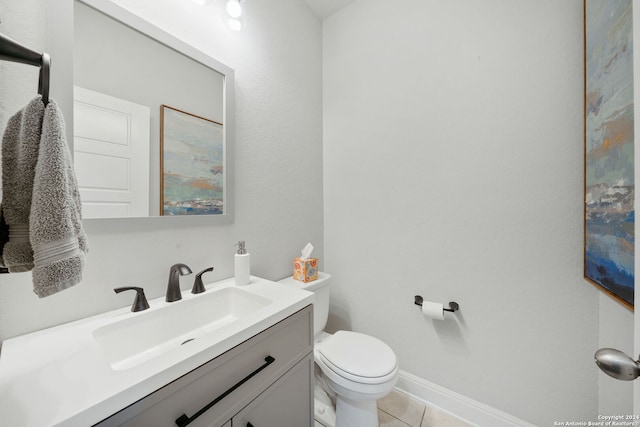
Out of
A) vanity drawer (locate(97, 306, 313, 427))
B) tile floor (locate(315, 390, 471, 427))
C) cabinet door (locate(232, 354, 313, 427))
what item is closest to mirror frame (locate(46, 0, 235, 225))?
vanity drawer (locate(97, 306, 313, 427))

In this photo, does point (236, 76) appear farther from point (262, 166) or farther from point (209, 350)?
point (209, 350)

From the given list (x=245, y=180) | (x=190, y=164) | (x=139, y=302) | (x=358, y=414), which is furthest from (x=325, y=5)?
(x=358, y=414)

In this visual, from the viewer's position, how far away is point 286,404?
778 mm

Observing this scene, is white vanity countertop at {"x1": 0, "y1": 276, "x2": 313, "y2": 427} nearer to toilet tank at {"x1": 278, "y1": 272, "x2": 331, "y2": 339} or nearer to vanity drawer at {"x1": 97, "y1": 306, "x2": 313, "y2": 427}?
vanity drawer at {"x1": 97, "y1": 306, "x2": 313, "y2": 427}

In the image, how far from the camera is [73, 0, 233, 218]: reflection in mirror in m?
0.73

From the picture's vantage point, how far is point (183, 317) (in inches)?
33.2

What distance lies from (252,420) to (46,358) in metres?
0.53

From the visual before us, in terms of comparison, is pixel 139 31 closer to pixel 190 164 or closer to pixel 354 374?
pixel 190 164

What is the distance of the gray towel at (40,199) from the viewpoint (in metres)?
0.40

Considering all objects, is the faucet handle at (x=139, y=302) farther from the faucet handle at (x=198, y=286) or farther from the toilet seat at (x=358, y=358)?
the toilet seat at (x=358, y=358)

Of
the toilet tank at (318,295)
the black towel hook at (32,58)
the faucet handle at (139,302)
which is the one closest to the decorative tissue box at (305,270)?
the toilet tank at (318,295)

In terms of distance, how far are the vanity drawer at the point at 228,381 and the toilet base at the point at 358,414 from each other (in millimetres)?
502

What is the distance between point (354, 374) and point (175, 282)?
849 mm

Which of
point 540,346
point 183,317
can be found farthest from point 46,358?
point 540,346
